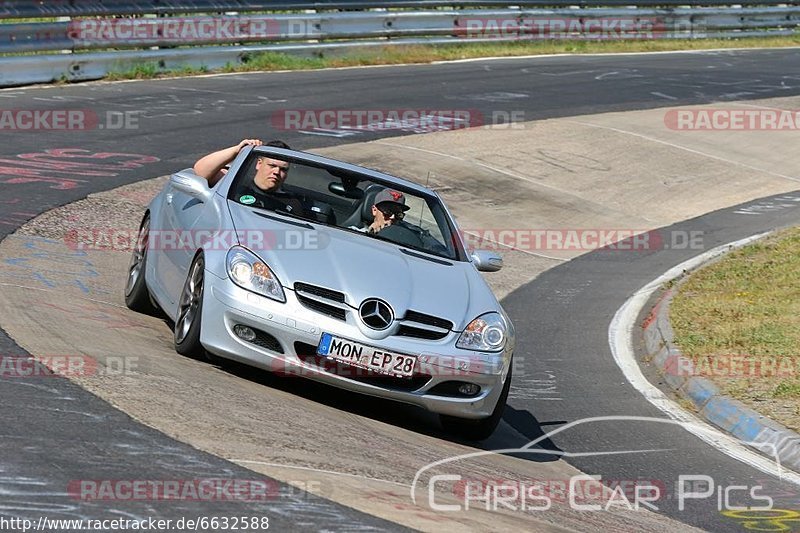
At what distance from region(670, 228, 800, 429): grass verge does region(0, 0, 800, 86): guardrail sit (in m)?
11.2

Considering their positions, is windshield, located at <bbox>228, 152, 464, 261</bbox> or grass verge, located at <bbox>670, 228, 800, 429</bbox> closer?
windshield, located at <bbox>228, 152, 464, 261</bbox>

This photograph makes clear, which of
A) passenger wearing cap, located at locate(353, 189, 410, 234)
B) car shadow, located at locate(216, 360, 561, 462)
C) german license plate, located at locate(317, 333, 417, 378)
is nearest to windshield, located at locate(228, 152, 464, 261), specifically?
passenger wearing cap, located at locate(353, 189, 410, 234)

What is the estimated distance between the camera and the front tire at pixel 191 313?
7590 millimetres

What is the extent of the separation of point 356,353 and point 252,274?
79cm

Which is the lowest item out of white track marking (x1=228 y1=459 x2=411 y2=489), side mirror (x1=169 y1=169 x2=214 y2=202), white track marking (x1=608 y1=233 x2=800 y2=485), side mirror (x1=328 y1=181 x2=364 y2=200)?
white track marking (x1=608 y1=233 x2=800 y2=485)

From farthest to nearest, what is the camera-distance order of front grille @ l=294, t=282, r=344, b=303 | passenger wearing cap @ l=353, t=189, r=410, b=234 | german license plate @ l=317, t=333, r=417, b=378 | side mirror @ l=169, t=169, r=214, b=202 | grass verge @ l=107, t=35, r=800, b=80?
1. grass verge @ l=107, t=35, r=800, b=80
2. passenger wearing cap @ l=353, t=189, r=410, b=234
3. side mirror @ l=169, t=169, r=214, b=202
4. front grille @ l=294, t=282, r=344, b=303
5. german license plate @ l=317, t=333, r=417, b=378

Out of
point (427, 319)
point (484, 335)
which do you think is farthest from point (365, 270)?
point (484, 335)

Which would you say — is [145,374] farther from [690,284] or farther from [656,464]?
[690,284]

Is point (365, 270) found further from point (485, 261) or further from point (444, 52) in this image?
point (444, 52)

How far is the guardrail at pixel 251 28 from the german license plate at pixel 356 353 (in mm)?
13914

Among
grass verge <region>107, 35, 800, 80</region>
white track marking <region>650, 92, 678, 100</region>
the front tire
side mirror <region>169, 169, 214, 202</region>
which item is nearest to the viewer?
the front tire

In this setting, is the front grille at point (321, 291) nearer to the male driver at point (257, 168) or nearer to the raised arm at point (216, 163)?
the male driver at point (257, 168)

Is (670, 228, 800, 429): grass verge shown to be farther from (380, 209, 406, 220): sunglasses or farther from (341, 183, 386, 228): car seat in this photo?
(341, 183, 386, 228): car seat

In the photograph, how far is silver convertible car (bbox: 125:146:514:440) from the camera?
7.21m
